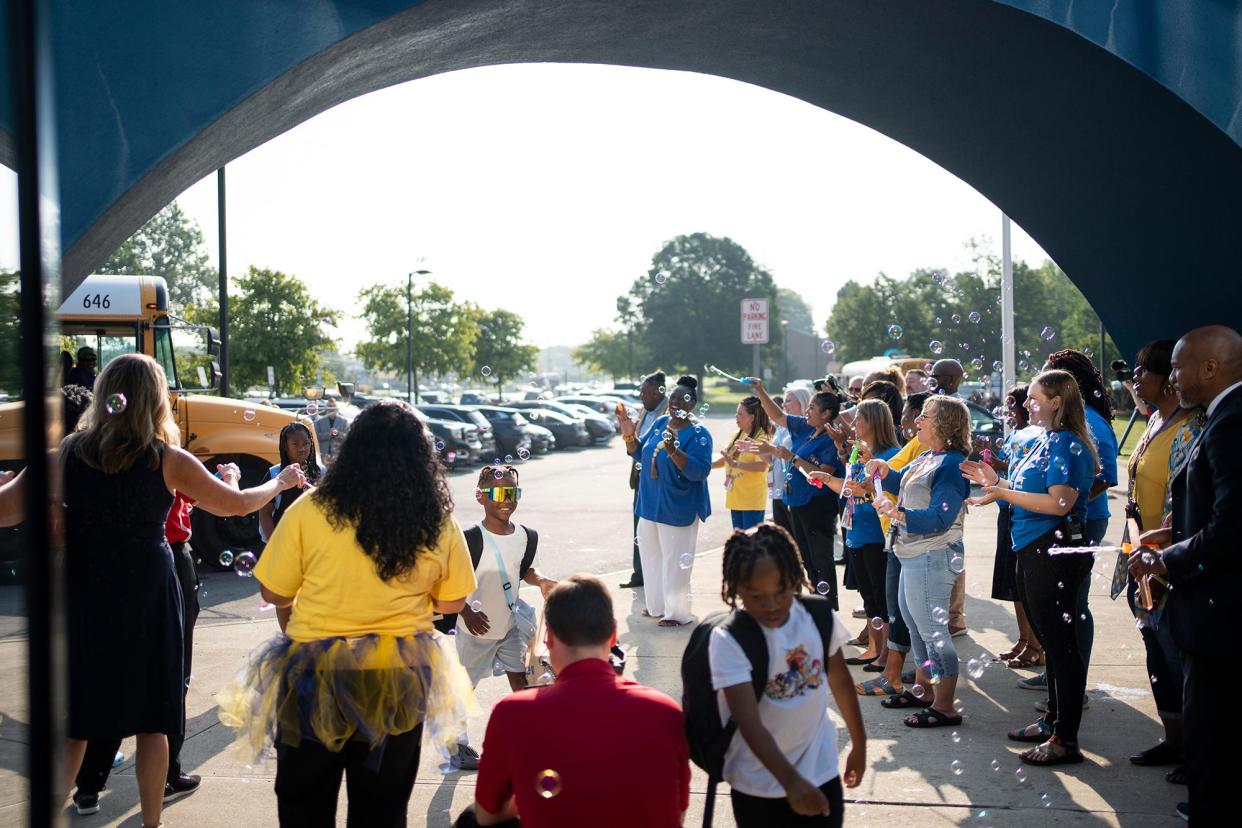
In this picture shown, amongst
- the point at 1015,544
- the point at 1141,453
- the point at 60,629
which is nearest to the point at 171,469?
the point at 60,629

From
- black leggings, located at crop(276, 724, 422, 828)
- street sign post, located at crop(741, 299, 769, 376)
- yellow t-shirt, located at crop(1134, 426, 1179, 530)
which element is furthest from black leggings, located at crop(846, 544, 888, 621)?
street sign post, located at crop(741, 299, 769, 376)

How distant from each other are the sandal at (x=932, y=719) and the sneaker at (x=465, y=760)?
225cm

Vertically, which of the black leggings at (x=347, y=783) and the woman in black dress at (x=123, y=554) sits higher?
the woman in black dress at (x=123, y=554)

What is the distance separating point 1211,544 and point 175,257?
7937cm

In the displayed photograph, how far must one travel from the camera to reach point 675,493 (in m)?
8.23

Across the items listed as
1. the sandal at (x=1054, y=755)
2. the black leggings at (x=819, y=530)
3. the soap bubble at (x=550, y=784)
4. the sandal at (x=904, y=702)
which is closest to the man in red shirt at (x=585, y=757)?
the soap bubble at (x=550, y=784)

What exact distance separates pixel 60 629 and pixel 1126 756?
487cm

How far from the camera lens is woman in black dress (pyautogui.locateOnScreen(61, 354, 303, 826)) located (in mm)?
3930

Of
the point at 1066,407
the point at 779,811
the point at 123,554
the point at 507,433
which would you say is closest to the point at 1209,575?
the point at 1066,407

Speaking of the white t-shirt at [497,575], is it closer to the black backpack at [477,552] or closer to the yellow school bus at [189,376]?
the black backpack at [477,552]

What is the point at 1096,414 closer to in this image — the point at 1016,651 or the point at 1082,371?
the point at 1082,371

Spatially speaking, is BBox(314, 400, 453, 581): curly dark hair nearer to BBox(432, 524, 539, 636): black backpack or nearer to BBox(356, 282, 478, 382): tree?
BBox(432, 524, 539, 636): black backpack

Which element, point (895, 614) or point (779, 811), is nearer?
point (779, 811)

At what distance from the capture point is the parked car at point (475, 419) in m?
27.3
